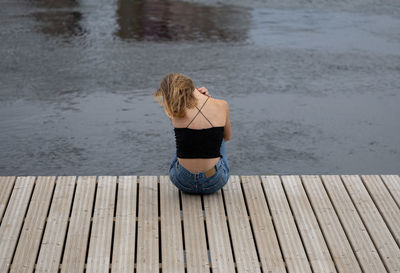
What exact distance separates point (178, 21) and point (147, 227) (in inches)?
327

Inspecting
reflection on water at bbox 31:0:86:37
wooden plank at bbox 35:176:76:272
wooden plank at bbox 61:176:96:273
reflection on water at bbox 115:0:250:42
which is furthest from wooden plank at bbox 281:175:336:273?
reflection on water at bbox 31:0:86:37

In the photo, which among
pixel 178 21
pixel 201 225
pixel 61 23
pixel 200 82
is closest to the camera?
pixel 201 225

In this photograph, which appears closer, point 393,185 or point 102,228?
point 102,228

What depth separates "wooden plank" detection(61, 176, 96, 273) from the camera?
12.6ft

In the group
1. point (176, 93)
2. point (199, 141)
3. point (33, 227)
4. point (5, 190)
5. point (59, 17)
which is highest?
point (176, 93)

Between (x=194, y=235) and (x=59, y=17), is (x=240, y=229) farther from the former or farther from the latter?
(x=59, y=17)

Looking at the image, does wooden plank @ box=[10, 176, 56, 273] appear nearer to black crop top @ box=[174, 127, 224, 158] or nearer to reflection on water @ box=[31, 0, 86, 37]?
black crop top @ box=[174, 127, 224, 158]

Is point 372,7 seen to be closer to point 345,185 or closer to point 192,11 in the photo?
point 192,11

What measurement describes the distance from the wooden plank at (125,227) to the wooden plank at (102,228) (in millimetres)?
46

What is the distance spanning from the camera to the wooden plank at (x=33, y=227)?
151 inches

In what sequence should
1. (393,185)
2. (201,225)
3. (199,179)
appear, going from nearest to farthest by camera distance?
(201,225) → (199,179) → (393,185)

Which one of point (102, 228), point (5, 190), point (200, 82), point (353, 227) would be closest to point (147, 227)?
point (102, 228)

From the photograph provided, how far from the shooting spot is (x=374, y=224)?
4352 millimetres

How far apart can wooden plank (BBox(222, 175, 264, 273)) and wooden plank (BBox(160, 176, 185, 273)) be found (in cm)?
38
